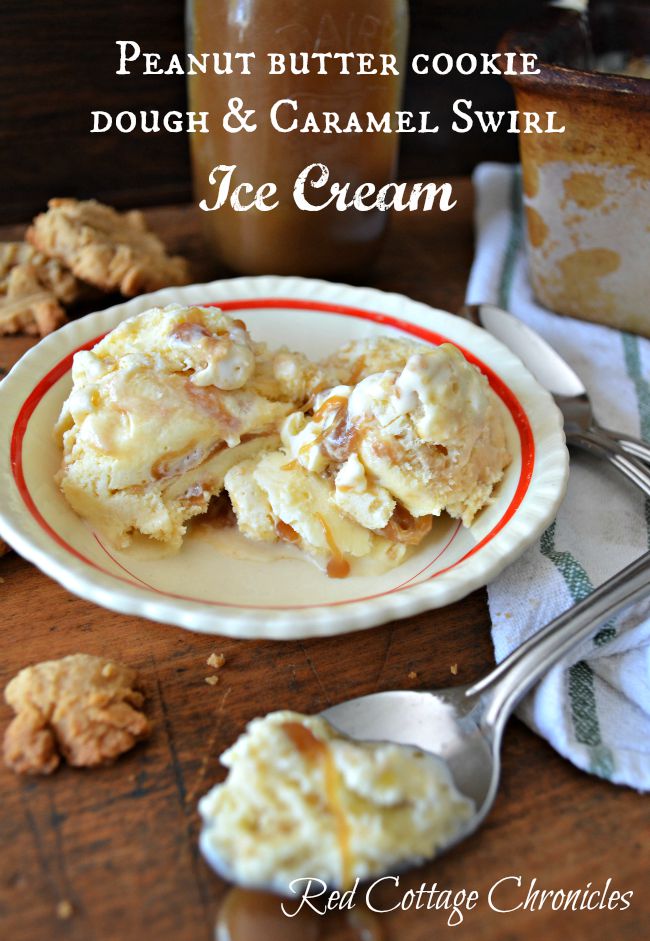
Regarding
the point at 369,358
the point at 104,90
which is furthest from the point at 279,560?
the point at 104,90

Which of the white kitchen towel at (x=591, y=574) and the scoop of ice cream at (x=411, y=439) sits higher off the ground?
the scoop of ice cream at (x=411, y=439)

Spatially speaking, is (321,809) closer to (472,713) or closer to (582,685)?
(472,713)

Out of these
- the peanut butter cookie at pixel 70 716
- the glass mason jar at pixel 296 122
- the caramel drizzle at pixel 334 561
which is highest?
the glass mason jar at pixel 296 122

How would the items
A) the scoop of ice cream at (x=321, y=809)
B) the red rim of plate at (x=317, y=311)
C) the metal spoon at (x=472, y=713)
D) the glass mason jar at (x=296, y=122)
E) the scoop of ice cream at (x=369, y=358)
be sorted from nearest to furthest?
the scoop of ice cream at (x=321, y=809) < the metal spoon at (x=472, y=713) < the red rim of plate at (x=317, y=311) < the scoop of ice cream at (x=369, y=358) < the glass mason jar at (x=296, y=122)

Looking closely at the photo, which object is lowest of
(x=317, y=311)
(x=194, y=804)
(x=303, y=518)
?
(x=194, y=804)

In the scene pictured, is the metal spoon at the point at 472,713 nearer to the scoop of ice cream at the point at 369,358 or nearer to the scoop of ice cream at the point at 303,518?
the scoop of ice cream at the point at 303,518

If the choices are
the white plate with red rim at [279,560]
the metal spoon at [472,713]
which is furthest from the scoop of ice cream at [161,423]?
the metal spoon at [472,713]

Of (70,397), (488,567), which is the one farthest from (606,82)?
(70,397)

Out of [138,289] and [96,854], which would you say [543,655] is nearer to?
[96,854]
